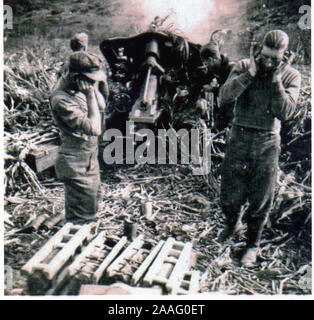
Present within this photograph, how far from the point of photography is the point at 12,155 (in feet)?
14.8

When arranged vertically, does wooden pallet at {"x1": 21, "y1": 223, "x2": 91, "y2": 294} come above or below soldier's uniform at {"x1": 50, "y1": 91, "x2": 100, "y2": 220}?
below

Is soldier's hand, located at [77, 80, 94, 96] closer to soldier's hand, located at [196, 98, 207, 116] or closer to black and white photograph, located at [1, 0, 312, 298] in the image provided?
black and white photograph, located at [1, 0, 312, 298]

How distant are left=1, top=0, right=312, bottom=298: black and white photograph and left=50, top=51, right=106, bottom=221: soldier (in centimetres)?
1

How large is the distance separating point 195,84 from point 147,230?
65.1 inches

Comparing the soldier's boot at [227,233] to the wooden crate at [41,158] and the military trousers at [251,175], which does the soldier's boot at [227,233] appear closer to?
the military trousers at [251,175]

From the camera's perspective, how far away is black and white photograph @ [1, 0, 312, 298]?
3.47 meters

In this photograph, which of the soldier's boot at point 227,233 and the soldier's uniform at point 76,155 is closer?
the soldier's uniform at point 76,155

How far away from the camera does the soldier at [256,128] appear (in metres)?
3.25

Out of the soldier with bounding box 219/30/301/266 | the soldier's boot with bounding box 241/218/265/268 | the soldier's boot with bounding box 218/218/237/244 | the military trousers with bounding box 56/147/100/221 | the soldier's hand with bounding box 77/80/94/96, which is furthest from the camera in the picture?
the soldier's boot with bounding box 218/218/237/244

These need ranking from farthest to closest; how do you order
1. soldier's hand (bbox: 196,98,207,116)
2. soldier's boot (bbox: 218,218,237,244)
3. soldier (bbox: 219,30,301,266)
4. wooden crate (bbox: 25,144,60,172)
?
wooden crate (bbox: 25,144,60,172) < soldier's hand (bbox: 196,98,207,116) < soldier's boot (bbox: 218,218,237,244) < soldier (bbox: 219,30,301,266)

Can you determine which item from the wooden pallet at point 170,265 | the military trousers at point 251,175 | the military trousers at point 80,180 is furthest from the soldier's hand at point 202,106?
→ the wooden pallet at point 170,265

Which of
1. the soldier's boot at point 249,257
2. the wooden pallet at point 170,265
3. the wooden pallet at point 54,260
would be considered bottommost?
the soldier's boot at point 249,257

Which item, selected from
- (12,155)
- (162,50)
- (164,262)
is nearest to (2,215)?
(12,155)

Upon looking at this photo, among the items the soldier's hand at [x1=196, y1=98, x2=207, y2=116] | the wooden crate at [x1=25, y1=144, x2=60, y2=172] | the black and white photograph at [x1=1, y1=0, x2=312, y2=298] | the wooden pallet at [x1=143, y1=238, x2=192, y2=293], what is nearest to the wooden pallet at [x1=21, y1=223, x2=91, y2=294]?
the black and white photograph at [x1=1, y1=0, x2=312, y2=298]
